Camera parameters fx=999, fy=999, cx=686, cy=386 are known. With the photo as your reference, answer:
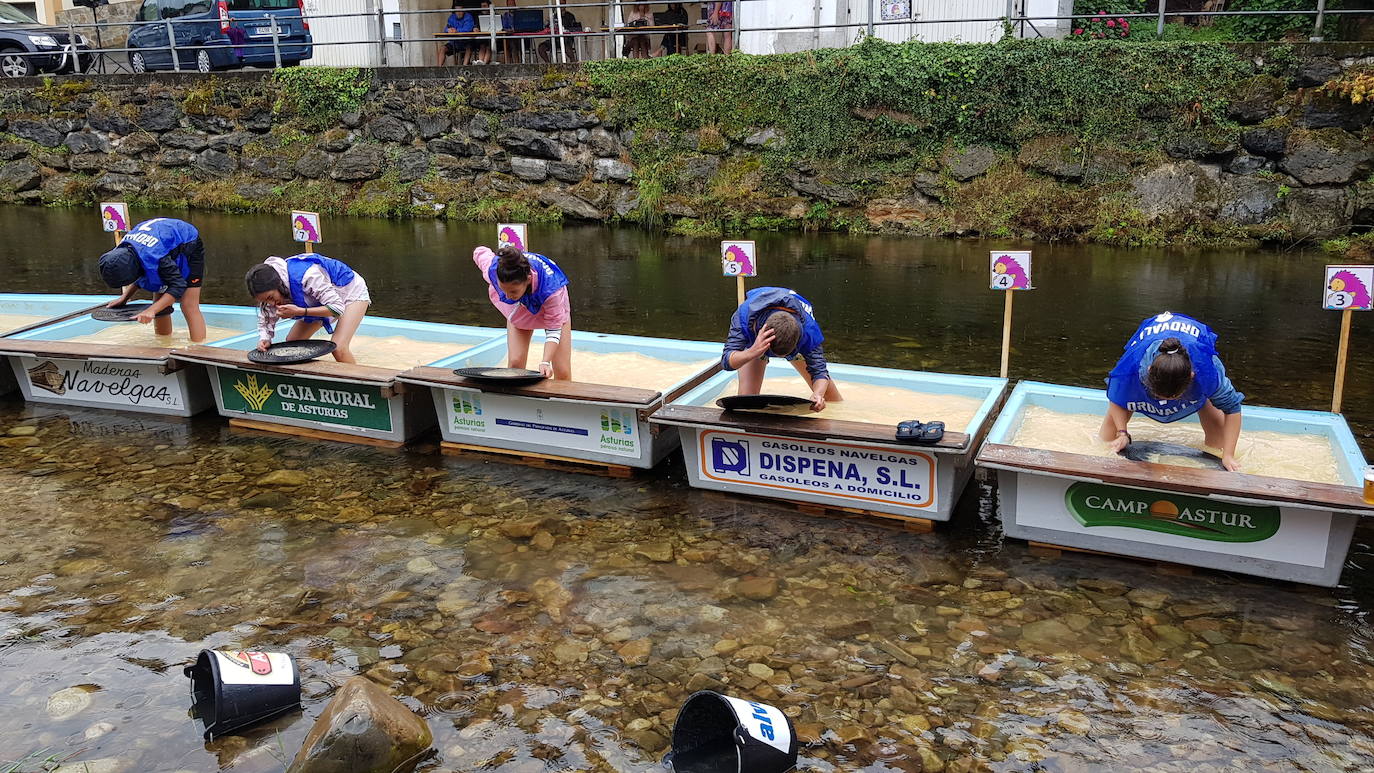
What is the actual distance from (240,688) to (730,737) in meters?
1.83

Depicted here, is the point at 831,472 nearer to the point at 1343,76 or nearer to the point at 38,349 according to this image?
the point at 38,349

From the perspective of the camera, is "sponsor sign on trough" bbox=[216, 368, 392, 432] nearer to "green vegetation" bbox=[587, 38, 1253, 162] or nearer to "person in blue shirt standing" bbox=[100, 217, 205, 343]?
"person in blue shirt standing" bbox=[100, 217, 205, 343]

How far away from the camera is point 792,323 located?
5.12 m

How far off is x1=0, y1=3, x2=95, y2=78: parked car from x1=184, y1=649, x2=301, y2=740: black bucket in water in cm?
2087

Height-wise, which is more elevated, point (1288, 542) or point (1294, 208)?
point (1294, 208)

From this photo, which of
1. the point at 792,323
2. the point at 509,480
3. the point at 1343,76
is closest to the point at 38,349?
the point at 509,480

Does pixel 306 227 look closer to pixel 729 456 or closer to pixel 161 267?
pixel 161 267

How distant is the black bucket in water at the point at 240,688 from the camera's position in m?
3.68

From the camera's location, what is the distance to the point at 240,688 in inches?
146

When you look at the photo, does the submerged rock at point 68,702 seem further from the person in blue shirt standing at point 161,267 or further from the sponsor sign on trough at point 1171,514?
the sponsor sign on trough at point 1171,514

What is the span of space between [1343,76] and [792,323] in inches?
459

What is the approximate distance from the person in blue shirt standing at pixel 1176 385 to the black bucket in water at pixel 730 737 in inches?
93.4

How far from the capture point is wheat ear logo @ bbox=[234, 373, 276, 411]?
22.7 ft

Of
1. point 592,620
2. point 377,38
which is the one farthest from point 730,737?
point 377,38
